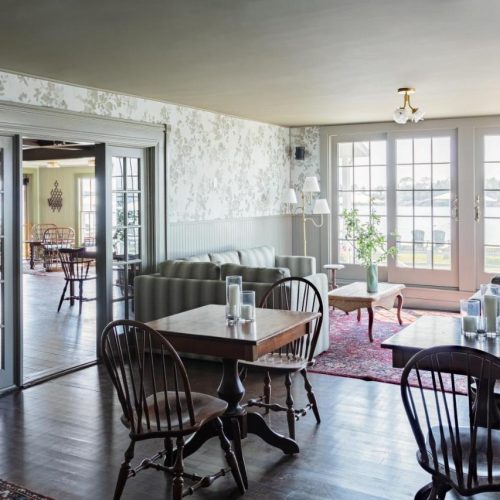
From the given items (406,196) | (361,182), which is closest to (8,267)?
(361,182)

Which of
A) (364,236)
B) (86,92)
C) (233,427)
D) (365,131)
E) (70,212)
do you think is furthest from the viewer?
(70,212)

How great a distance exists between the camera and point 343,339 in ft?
20.2

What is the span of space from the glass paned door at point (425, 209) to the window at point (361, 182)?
0.65ft

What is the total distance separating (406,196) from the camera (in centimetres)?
829

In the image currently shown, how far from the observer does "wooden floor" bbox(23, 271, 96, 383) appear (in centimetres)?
543

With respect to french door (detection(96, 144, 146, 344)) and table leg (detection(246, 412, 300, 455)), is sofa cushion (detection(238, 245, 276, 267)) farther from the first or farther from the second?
table leg (detection(246, 412, 300, 455))

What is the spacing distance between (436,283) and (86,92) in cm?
518

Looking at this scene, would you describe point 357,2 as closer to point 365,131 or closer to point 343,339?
point 343,339

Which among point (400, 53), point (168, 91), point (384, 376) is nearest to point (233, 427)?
point (384, 376)

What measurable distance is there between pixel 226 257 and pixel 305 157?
2.69m

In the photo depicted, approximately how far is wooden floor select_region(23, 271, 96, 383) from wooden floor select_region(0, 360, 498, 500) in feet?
2.67

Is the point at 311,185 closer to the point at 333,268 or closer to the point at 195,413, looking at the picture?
the point at 333,268

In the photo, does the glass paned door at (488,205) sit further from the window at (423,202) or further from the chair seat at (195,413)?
the chair seat at (195,413)

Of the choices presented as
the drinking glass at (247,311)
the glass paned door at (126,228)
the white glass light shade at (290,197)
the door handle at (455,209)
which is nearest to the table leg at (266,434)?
the drinking glass at (247,311)
